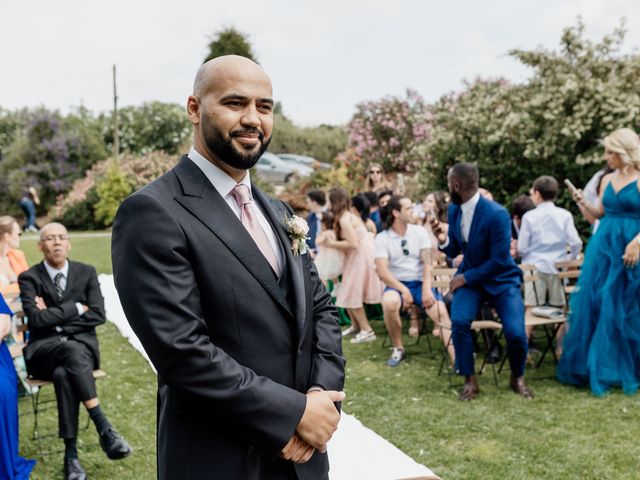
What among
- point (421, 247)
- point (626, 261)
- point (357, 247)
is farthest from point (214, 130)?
point (357, 247)

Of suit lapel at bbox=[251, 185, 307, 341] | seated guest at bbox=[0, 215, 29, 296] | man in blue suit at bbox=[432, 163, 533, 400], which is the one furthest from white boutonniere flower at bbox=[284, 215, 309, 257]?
seated guest at bbox=[0, 215, 29, 296]

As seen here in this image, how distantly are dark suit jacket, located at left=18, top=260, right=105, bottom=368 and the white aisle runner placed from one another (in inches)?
88.7

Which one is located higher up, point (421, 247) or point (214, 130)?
point (214, 130)

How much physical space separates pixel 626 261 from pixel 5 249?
266 inches

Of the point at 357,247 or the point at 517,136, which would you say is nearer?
the point at 357,247

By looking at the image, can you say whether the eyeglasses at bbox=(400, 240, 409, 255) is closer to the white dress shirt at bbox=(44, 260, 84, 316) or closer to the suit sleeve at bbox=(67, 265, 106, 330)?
the suit sleeve at bbox=(67, 265, 106, 330)

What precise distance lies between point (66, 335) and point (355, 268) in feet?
14.7

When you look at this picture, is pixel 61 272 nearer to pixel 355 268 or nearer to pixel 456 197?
pixel 456 197

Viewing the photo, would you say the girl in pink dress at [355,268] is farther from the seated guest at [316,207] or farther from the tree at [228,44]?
the tree at [228,44]

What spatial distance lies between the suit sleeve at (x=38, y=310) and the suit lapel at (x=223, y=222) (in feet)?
12.1

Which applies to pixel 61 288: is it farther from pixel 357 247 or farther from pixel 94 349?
pixel 357 247

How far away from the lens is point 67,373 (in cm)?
501

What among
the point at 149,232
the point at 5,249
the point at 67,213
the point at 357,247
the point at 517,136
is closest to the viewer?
the point at 149,232

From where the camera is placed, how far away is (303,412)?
197 cm
